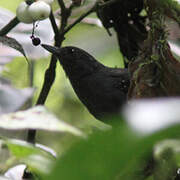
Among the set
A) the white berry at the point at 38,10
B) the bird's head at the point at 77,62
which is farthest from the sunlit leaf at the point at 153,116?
the bird's head at the point at 77,62

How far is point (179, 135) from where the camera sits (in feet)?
1.91

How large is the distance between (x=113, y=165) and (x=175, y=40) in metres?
1.39

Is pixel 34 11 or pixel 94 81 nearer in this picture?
pixel 34 11

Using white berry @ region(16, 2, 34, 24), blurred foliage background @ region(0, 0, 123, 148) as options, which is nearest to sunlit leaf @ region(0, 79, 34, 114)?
white berry @ region(16, 2, 34, 24)

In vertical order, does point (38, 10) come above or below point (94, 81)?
above

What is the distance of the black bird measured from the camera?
2.52m

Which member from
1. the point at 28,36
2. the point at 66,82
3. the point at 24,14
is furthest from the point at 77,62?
the point at 24,14

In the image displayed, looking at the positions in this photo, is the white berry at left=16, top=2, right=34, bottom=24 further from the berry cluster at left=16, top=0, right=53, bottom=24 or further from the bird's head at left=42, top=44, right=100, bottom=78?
the bird's head at left=42, top=44, right=100, bottom=78

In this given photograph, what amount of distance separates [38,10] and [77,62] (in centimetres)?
160

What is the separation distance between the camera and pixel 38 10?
51.5 inches

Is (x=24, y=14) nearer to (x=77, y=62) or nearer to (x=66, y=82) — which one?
(x=77, y=62)

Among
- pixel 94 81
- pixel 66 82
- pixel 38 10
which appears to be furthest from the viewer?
pixel 66 82

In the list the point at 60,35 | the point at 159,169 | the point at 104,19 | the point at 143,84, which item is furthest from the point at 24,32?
the point at 159,169

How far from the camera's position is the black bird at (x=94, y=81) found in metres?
2.52
